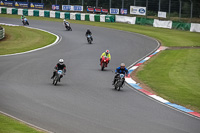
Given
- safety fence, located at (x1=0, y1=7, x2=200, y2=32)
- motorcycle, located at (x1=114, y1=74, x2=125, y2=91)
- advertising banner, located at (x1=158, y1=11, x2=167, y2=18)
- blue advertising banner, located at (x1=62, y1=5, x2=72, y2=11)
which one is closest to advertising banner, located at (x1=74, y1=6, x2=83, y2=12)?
blue advertising banner, located at (x1=62, y1=5, x2=72, y2=11)

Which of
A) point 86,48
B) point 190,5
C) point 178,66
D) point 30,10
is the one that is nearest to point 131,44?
point 86,48

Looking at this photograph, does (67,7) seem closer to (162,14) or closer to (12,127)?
(162,14)

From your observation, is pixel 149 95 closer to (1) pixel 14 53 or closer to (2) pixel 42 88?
(2) pixel 42 88

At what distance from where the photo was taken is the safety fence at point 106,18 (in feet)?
175

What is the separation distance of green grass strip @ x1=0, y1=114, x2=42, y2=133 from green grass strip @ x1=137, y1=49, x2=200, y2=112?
8042 millimetres

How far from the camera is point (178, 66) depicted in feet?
89.6

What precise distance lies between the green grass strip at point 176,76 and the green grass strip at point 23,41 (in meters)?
12.4

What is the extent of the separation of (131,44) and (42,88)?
71.4 feet

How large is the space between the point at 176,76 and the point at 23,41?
66.6 ft

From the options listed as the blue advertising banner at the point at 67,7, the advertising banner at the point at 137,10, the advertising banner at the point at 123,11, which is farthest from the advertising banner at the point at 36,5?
the advertising banner at the point at 137,10

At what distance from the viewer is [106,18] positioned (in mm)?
62031

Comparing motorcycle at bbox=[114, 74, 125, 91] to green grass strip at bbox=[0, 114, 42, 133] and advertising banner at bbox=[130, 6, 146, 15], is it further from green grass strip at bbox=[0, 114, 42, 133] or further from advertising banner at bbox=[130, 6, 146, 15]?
advertising banner at bbox=[130, 6, 146, 15]

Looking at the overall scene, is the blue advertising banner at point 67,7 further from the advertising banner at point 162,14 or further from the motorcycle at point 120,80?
the motorcycle at point 120,80

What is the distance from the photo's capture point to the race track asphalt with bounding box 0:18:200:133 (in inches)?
489
